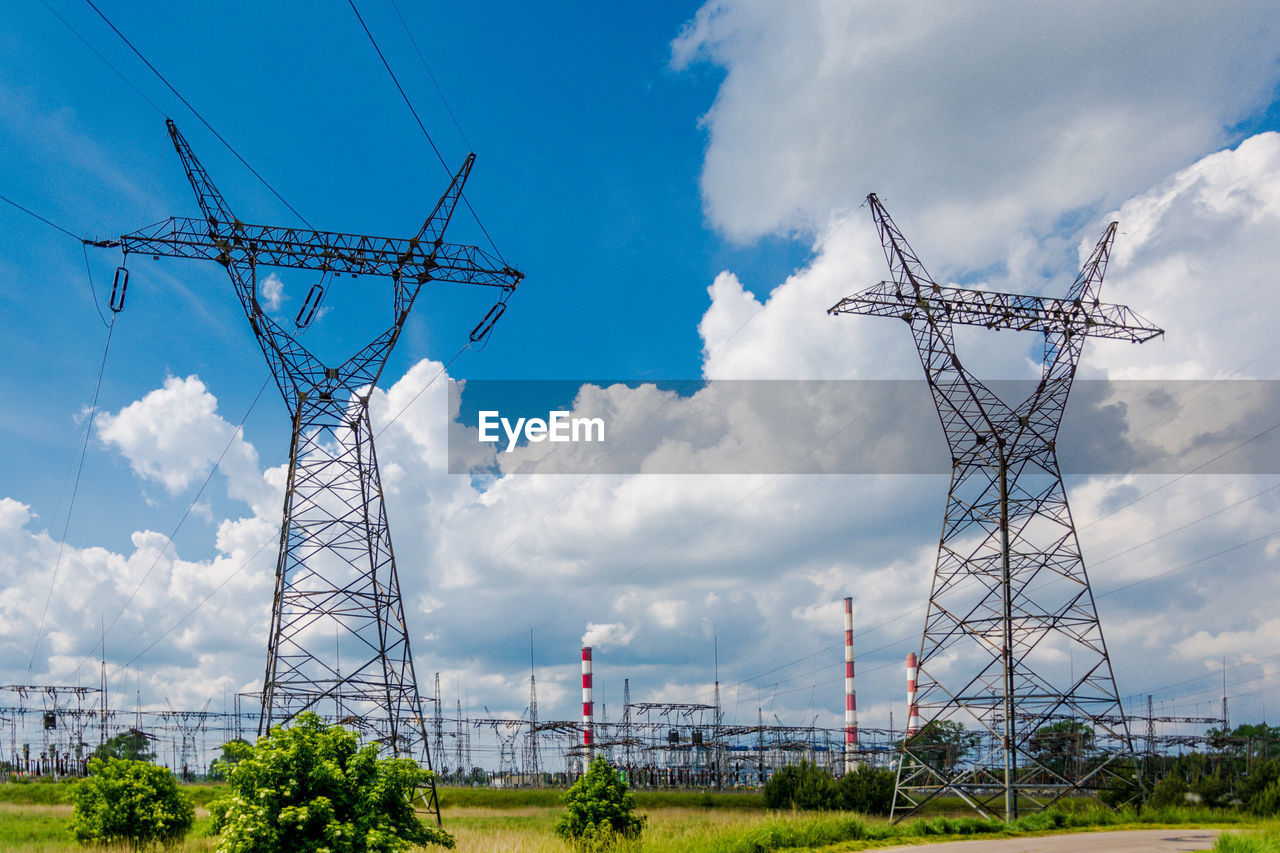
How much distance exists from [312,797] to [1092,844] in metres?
21.8

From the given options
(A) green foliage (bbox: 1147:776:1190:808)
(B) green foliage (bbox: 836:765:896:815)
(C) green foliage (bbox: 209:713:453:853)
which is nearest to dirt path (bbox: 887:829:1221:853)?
(A) green foliage (bbox: 1147:776:1190:808)

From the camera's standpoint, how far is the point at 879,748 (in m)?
99.8

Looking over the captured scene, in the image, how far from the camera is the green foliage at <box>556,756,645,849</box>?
23.1 meters

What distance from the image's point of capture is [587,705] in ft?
285

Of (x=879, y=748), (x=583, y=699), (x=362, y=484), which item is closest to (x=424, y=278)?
(x=362, y=484)

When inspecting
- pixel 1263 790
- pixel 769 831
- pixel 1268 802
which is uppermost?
pixel 769 831

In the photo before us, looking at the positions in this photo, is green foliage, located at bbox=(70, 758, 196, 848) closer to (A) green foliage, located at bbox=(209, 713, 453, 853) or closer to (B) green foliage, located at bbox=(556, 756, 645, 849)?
(B) green foliage, located at bbox=(556, 756, 645, 849)

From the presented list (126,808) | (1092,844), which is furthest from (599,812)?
(1092,844)

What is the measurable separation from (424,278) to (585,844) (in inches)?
679

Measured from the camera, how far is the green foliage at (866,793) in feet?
165

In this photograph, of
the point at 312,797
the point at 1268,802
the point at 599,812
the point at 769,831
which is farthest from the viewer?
the point at 1268,802

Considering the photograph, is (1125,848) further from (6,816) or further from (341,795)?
(6,816)

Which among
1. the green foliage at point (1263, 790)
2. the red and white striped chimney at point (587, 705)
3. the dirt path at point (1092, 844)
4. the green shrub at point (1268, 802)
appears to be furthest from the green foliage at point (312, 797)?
the red and white striped chimney at point (587, 705)

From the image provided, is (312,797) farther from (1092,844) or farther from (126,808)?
(1092,844)
